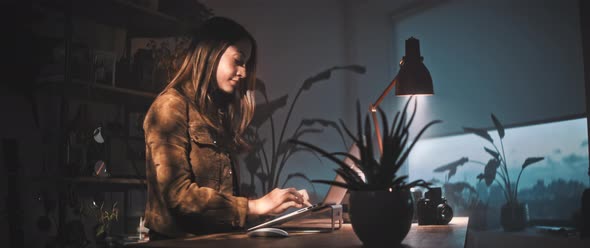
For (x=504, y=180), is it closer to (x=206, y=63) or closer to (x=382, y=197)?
(x=206, y=63)

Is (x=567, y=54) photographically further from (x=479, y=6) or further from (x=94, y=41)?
(x=94, y=41)

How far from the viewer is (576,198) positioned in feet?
11.7

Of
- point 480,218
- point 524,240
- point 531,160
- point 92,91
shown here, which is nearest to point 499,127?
point 531,160

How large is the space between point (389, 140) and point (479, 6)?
3223 millimetres

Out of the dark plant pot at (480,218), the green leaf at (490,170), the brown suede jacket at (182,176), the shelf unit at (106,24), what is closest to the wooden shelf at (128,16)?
the shelf unit at (106,24)

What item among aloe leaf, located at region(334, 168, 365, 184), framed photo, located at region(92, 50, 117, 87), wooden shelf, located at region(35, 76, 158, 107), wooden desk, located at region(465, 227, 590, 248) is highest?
framed photo, located at region(92, 50, 117, 87)

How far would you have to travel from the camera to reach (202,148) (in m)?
1.94

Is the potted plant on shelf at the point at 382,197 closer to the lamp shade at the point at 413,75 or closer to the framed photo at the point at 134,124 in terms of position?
the lamp shade at the point at 413,75

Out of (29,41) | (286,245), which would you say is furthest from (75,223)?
(286,245)

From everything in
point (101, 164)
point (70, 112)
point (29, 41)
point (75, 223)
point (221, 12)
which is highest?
point (221, 12)

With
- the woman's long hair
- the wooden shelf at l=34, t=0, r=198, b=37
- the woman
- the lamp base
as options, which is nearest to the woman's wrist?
the woman

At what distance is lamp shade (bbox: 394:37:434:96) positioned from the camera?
2.23 meters

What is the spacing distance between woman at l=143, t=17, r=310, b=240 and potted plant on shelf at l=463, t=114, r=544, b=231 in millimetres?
2259

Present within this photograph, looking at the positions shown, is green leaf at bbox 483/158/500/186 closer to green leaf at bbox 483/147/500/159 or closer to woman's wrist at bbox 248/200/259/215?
green leaf at bbox 483/147/500/159
